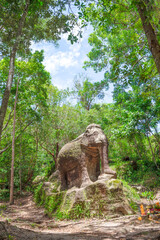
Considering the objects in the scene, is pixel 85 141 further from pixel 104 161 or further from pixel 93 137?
pixel 104 161

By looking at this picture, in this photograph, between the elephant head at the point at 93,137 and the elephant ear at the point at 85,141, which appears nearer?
the elephant head at the point at 93,137

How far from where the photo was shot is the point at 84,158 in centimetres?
700

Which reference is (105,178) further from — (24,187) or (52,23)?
(24,187)

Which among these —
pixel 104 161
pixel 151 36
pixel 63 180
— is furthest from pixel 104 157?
pixel 151 36

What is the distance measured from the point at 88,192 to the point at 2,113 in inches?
153

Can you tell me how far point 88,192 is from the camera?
234 inches

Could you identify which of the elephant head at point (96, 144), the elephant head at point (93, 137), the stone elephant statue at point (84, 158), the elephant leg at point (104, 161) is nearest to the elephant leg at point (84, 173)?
the stone elephant statue at point (84, 158)

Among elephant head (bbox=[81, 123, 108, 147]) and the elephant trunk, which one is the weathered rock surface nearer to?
the elephant trunk

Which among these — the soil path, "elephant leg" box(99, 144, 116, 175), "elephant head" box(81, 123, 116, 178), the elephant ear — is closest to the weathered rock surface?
"elephant leg" box(99, 144, 116, 175)

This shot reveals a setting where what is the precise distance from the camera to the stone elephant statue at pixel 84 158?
6.82 m

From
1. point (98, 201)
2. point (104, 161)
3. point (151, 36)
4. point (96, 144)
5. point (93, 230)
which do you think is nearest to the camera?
point (151, 36)

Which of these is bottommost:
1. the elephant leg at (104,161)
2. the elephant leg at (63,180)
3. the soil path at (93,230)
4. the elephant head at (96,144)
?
the soil path at (93,230)

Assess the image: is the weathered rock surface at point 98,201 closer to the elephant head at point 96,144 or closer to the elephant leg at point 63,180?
the elephant head at point 96,144

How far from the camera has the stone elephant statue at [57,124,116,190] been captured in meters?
6.82
